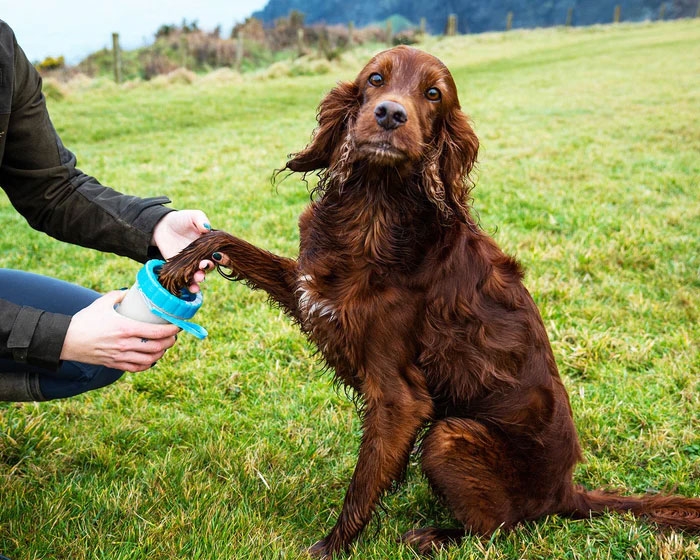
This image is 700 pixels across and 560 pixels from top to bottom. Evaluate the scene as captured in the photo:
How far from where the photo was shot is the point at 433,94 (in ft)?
6.89

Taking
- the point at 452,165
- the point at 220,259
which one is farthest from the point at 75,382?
the point at 452,165

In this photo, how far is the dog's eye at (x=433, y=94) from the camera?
6.86ft

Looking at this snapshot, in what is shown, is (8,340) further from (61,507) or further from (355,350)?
(355,350)

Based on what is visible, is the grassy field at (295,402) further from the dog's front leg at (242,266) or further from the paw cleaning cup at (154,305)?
the paw cleaning cup at (154,305)

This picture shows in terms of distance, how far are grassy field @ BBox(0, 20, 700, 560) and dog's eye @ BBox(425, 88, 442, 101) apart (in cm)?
91

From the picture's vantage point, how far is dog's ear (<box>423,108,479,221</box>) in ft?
6.85

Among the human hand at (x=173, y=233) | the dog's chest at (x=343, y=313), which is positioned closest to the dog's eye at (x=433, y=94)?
the dog's chest at (x=343, y=313)

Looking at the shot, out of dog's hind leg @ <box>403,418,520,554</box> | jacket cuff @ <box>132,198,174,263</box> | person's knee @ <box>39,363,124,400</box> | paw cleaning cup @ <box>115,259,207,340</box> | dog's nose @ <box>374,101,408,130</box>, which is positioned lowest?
dog's hind leg @ <box>403,418,520,554</box>

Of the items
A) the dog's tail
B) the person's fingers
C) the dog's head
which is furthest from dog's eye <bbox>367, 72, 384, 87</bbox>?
the dog's tail

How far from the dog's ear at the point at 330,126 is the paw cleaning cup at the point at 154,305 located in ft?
2.20

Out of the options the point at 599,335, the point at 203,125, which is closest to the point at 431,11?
the point at 203,125

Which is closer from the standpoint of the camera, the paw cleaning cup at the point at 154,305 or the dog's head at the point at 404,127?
the paw cleaning cup at the point at 154,305

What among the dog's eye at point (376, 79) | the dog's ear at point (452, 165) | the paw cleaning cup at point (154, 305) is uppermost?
the dog's eye at point (376, 79)

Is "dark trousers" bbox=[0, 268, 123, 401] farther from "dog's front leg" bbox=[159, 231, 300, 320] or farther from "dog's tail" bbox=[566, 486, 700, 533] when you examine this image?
"dog's tail" bbox=[566, 486, 700, 533]
